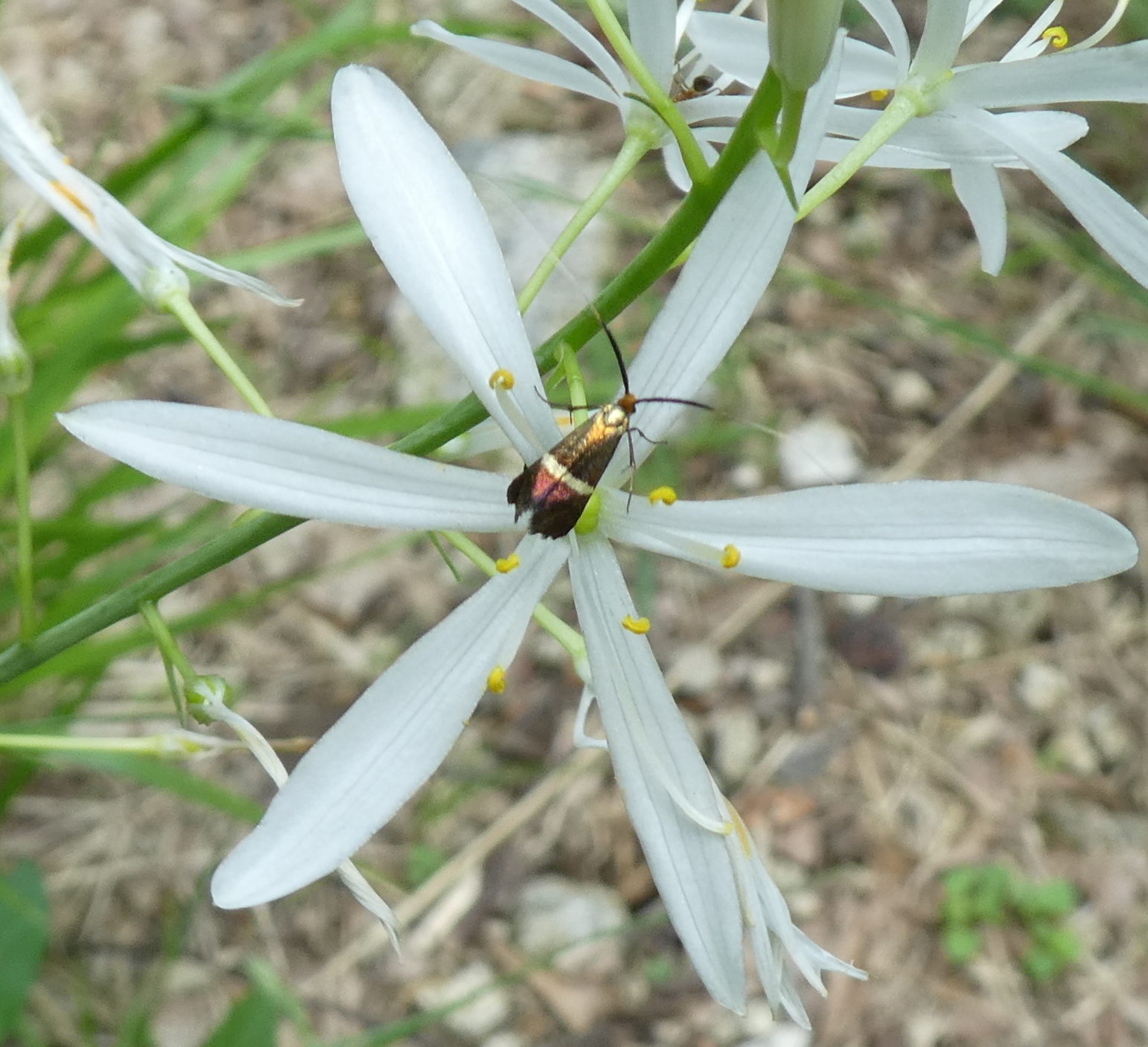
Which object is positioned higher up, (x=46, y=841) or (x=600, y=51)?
(x=600, y=51)

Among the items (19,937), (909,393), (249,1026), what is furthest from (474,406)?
(909,393)

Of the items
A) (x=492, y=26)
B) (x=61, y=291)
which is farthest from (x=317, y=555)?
(x=492, y=26)

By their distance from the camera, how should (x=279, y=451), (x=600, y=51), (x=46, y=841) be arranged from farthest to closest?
(x=46, y=841), (x=600, y=51), (x=279, y=451)

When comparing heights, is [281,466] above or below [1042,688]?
above

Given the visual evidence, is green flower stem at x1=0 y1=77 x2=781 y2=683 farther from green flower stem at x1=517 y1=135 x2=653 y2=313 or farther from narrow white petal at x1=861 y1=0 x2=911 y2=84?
narrow white petal at x1=861 y1=0 x2=911 y2=84

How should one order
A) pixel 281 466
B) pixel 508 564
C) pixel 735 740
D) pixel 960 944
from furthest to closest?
pixel 735 740, pixel 960 944, pixel 508 564, pixel 281 466

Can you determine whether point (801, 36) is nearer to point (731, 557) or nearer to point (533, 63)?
point (731, 557)

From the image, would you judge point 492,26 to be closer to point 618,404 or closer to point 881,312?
point 618,404
